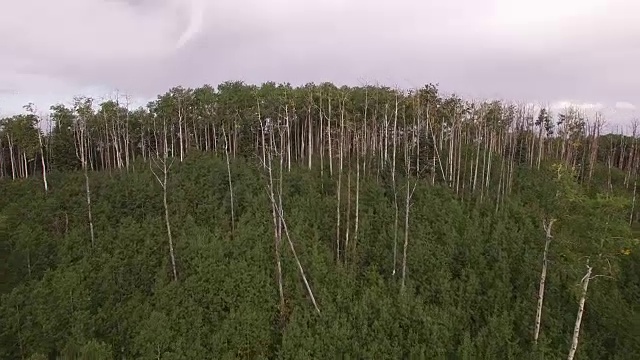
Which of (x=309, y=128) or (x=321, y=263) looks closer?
(x=321, y=263)

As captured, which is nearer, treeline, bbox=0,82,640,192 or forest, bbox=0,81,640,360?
forest, bbox=0,81,640,360

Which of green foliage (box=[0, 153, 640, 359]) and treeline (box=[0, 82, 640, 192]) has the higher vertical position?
treeline (box=[0, 82, 640, 192])

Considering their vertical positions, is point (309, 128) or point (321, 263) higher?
point (309, 128)

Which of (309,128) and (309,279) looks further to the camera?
(309,128)

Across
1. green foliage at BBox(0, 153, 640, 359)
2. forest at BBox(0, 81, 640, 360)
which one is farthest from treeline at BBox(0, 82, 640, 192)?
green foliage at BBox(0, 153, 640, 359)

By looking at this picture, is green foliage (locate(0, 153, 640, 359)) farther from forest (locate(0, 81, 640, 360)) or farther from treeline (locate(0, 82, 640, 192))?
treeline (locate(0, 82, 640, 192))

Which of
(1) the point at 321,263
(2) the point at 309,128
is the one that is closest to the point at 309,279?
(1) the point at 321,263

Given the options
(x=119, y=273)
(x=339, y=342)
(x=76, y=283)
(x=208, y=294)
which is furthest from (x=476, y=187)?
(x=76, y=283)

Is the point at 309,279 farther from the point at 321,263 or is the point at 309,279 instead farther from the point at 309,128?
the point at 309,128

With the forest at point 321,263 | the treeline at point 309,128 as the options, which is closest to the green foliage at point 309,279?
the forest at point 321,263

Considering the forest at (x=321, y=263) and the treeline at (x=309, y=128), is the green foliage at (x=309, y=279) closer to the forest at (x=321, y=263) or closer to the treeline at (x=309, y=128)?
the forest at (x=321, y=263)
